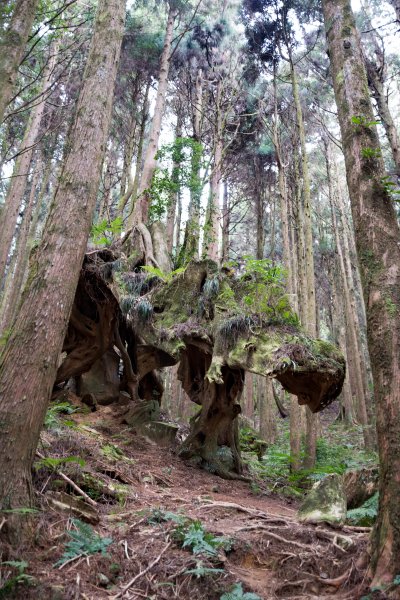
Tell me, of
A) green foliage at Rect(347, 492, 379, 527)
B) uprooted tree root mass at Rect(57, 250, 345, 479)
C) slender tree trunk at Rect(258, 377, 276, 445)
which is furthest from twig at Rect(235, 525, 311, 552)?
slender tree trunk at Rect(258, 377, 276, 445)

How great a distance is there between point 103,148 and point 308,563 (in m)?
4.29

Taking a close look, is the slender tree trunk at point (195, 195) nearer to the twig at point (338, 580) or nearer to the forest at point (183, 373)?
the forest at point (183, 373)

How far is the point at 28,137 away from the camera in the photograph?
43.0ft

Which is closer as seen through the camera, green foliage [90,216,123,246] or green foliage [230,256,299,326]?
green foliage [230,256,299,326]

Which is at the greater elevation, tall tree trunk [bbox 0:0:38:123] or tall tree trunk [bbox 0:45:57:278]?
tall tree trunk [bbox 0:45:57:278]

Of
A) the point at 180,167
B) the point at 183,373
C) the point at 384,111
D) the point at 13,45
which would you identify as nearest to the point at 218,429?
the point at 183,373

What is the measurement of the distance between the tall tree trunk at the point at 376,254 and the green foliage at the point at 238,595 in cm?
76

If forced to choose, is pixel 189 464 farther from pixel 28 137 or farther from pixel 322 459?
pixel 28 137

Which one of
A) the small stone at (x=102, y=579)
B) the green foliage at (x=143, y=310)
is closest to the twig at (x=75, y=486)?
the small stone at (x=102, y=579)

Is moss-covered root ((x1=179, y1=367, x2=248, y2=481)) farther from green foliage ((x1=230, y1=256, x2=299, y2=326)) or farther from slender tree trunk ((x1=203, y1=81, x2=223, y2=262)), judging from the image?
slender tree trunk ((x1=203, y1=81, x2=223, y2=262))

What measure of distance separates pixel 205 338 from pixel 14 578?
209 inches

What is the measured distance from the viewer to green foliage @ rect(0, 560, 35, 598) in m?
2.42

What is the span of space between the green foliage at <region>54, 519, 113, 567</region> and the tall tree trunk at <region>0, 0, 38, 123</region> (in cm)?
394

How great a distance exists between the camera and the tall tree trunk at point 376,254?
2.56m
